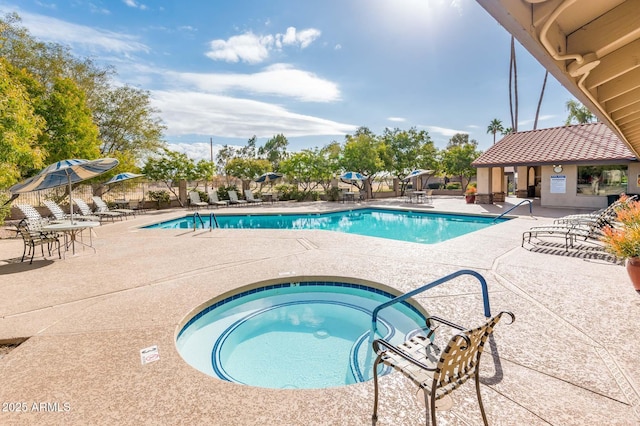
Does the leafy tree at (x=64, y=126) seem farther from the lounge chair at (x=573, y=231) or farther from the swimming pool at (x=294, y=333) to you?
the lounge chair at (x=573, y=231)

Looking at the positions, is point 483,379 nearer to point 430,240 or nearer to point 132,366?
point 132,366

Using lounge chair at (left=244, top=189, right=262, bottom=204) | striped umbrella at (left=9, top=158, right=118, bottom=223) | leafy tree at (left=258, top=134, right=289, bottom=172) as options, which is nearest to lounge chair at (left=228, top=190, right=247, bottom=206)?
lounge chair at (left=244, top=189, right=262, bottom=204)

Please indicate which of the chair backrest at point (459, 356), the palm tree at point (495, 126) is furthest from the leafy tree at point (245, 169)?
the palm tree at point (495, 126)

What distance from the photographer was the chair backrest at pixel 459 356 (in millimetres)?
1735

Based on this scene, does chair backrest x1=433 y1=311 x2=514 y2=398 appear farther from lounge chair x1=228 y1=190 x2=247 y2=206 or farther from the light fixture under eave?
lounge chair x1=228 y1=190 x2=247 y2=206

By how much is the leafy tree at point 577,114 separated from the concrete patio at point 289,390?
122 ft

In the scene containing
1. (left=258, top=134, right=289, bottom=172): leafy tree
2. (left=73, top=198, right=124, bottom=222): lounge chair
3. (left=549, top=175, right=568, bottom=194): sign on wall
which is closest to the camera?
(left=73, top=198, right=124, bottom=222): lounge chair

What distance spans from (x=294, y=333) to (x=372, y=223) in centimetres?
1053

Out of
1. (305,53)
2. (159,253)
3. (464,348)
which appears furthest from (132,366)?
(305,53)

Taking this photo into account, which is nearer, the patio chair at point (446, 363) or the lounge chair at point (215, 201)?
the patio chair at point (446, 363)

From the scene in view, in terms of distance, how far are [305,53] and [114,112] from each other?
12257 millimetres

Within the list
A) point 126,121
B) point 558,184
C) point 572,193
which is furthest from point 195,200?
point 572,193

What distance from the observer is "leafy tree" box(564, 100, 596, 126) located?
111 ft

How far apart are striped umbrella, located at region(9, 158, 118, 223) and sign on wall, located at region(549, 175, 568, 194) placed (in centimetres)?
1841
